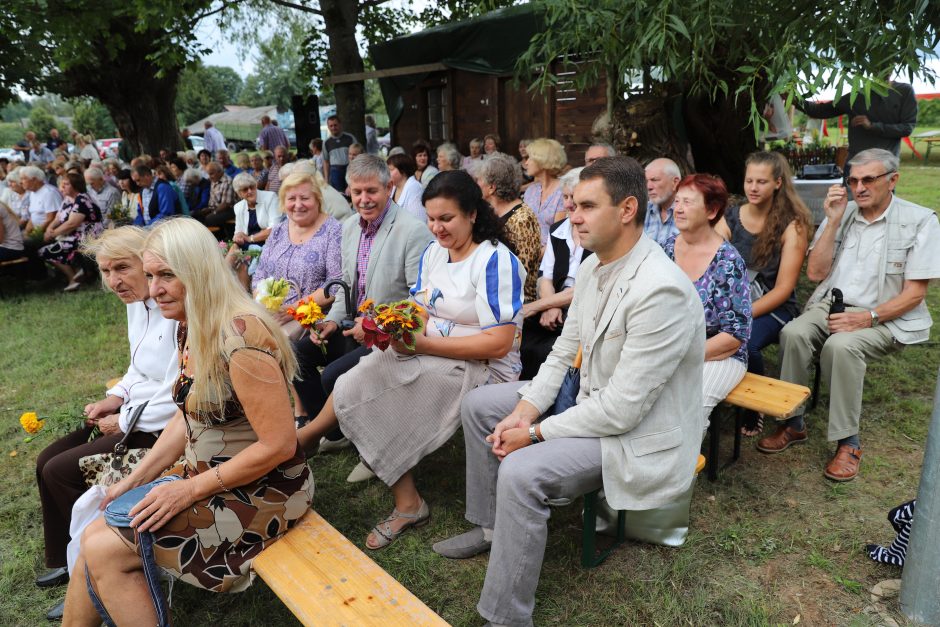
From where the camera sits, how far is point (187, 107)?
211 feet

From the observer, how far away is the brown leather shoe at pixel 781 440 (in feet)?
12.6

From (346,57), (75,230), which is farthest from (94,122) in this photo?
(75,230)

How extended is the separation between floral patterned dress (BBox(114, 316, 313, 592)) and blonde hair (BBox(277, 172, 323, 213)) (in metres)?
2.16

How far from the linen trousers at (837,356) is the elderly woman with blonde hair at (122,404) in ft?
11.3

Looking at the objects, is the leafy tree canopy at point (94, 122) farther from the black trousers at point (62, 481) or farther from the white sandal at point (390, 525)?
the white sandal at point (390, 525)

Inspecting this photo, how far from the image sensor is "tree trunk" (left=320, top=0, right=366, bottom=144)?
10578 mm

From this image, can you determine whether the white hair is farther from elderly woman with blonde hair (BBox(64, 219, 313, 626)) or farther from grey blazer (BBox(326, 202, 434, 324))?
elderly woman with blonde hair (BBox(64, 219, 313, 626))

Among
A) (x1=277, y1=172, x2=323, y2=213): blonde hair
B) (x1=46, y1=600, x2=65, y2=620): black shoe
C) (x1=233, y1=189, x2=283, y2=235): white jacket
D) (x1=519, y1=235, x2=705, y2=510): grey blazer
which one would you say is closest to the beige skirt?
(x1=519, y1=235, x2=705, y2=510): grey blazer

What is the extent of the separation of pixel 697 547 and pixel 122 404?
2844mm

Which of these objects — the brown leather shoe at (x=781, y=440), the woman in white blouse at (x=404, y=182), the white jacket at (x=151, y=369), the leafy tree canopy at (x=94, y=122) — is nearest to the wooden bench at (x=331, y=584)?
the white jacket at (x=151, y=369)

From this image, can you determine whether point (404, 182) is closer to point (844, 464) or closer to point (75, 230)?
point (844, 464)

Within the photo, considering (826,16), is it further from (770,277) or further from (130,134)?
(130,134)

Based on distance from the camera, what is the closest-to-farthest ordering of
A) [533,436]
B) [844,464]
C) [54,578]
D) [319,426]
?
[533,436] → [54,578] → [844,464] → [319,426]

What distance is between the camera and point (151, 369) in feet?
10.1
